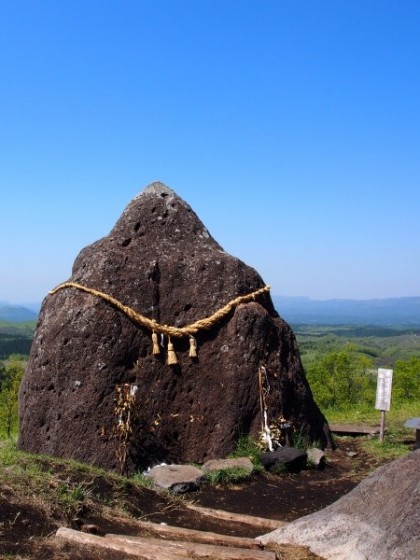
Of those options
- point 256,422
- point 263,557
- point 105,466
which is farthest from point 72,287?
point 263,557

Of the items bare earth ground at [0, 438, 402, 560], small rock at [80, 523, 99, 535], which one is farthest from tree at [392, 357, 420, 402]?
small rock at [80, 523, 99, 535]

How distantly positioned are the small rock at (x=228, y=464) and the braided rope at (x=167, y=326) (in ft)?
6.37

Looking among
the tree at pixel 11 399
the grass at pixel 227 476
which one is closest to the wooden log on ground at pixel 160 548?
the grass at pixel 227 476

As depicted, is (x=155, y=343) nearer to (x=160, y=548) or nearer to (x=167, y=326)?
(x=167, y=326)

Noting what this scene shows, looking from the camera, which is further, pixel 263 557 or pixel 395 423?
pixel 395 423

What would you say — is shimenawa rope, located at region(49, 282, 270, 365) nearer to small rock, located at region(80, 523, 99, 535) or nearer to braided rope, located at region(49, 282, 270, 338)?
braided rope, located at region(49, 282, 270, 338)

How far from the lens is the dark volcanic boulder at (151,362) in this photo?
9.20 meters

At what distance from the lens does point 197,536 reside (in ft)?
19.3

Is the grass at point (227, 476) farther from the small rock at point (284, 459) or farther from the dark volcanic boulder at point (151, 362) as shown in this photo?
the dark volcanic boulder at point (151, 362)

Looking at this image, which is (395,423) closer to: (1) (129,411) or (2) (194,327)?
(2) (194,327)

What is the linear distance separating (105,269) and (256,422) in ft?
10.9

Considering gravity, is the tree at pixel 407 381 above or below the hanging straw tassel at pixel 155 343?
Answer: below

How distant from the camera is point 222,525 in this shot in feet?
22.7

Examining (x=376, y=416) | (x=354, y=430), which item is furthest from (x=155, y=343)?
(x=376, y=416)
